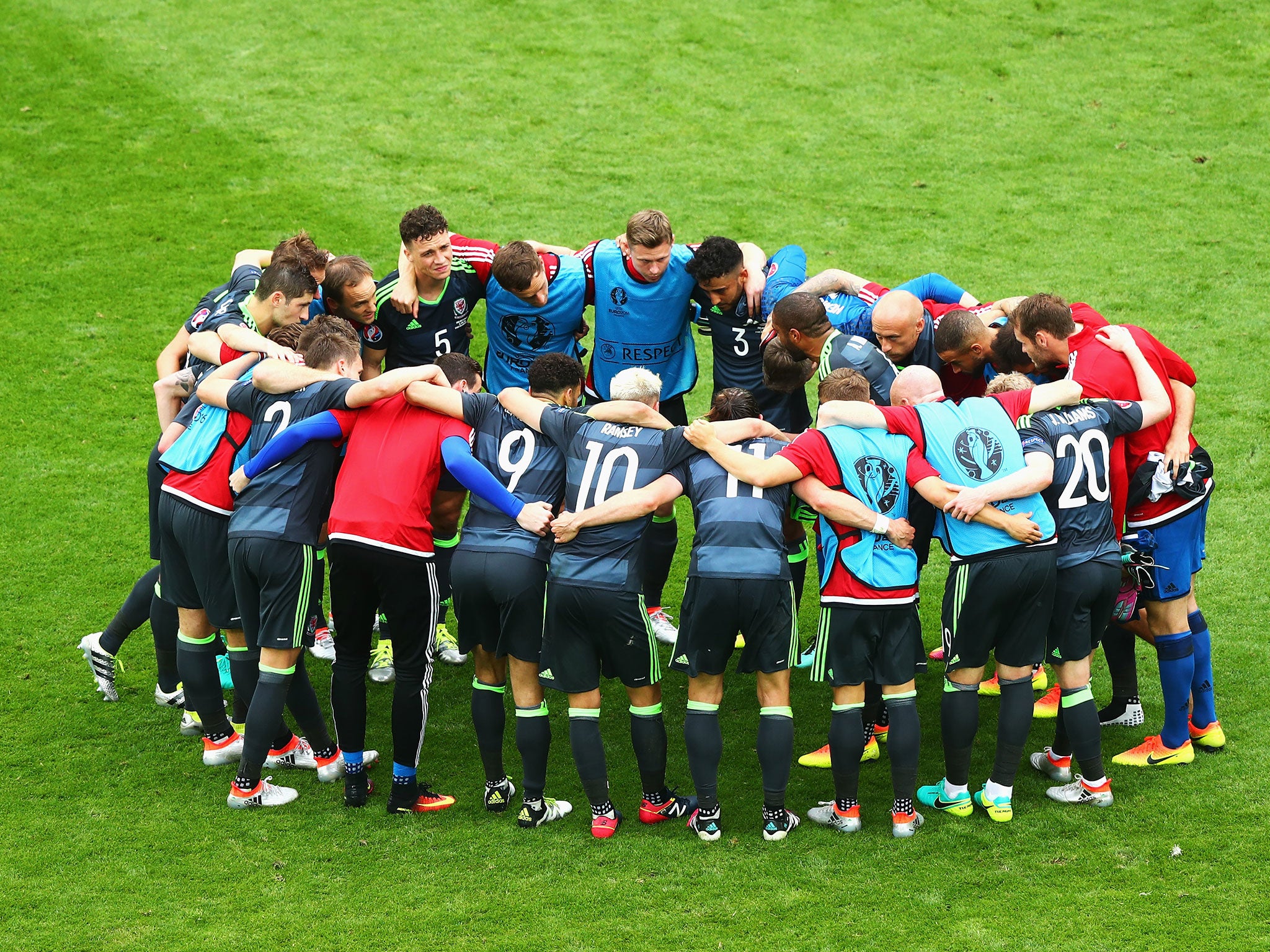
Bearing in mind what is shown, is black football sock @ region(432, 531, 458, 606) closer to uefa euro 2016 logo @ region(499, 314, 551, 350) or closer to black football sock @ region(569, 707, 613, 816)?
uefa euro 2016 logo @ region(499, 314, 551, 350)

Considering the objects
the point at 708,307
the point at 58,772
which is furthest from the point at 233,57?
the point at 58,772

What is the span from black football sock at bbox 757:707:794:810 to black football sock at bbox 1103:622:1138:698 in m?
2.13

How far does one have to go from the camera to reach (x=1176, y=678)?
6406mm

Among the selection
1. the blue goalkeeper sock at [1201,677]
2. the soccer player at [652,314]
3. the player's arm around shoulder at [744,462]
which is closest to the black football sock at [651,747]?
the player's arm around shoulder at [744,462]

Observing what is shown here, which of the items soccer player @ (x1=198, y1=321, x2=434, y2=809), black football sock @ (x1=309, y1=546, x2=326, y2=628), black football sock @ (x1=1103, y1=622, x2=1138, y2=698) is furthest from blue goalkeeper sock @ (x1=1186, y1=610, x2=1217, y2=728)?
black football sock @ (x1=309, y1=546, x2=326, y2=628)

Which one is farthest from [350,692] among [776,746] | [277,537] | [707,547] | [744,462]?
[744,462]

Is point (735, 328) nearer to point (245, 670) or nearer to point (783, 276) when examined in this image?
point (783, 276)

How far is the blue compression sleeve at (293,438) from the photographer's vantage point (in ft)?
19.9

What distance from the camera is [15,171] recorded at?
1359cm

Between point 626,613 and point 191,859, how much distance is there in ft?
7.70

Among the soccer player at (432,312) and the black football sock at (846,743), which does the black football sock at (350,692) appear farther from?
the black football sock at (846,743)

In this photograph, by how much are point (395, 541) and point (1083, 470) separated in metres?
3.26

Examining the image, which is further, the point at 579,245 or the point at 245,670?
the point at 579,245

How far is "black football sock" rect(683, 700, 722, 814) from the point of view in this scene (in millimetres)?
5855
